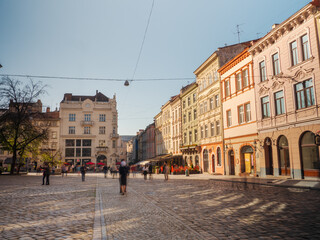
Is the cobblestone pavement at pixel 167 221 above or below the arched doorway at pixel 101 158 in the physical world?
below

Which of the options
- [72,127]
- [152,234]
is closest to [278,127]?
[152,234]

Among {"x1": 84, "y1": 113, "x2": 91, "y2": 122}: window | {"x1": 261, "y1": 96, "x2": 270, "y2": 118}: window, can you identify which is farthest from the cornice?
{"x1": 84, "y1": 113, "x2": 91, "y2": 122}: window

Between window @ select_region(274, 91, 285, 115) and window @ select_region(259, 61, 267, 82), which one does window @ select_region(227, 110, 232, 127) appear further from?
window @ select_region(274, 91, 285, 115)

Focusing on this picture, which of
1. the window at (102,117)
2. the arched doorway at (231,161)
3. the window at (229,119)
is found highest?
the window at (102,117)

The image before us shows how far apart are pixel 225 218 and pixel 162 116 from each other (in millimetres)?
57851

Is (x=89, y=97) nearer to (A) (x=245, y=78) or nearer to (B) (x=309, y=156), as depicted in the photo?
(A) (x=245, y=78)

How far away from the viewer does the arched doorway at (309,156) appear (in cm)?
2018

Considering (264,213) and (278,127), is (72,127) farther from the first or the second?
(264,213)

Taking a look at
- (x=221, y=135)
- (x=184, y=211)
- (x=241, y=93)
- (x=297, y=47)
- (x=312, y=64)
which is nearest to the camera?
(x=184, y=211)

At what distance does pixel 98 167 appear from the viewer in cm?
7375

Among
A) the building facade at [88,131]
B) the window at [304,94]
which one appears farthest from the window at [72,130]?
the window at [304,94]

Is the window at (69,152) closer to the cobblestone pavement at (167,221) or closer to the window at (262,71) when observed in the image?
the window at (262,71)

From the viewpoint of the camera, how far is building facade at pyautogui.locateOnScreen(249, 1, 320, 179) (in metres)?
20.4

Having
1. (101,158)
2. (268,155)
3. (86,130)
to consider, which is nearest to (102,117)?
(86,130)
